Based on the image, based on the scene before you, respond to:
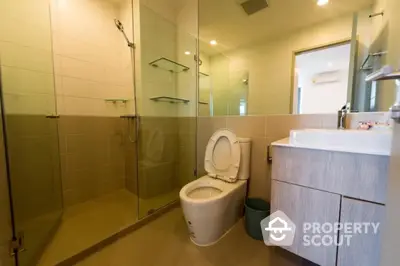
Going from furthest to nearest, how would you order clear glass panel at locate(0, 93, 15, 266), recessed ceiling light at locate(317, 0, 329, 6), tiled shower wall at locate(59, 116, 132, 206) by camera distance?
tiled shower wall at locate(59, 116, 132, 206) → recessed ceiling light at locate(317, 0, 329, 6) → clear glass panel at locate(0, 93, 15, 266)

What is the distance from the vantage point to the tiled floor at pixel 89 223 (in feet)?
4.33

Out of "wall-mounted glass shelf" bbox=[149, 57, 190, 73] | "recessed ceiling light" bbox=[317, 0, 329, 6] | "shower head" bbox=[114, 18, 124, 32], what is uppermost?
"shower head" bbox=[114, 18, 124, 32]

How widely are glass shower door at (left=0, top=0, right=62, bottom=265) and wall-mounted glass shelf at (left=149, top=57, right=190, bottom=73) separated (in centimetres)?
101

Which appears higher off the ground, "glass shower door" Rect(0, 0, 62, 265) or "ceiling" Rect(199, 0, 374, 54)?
"ceiling" Rect(199, 0, 374, 54)

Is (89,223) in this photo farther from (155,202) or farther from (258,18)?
(258,18)

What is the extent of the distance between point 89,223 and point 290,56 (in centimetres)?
240

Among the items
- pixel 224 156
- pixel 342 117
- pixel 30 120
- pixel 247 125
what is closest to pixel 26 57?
pixel 30 120

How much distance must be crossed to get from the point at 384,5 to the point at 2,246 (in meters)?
2.93

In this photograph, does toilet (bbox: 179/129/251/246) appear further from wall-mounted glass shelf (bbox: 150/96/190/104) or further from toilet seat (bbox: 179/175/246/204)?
wall-mounted glass shelf (bbox: 150/96/190/104)

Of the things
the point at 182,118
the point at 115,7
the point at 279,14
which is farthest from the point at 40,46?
the point at 279,14

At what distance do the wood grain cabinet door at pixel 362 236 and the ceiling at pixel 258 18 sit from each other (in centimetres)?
137

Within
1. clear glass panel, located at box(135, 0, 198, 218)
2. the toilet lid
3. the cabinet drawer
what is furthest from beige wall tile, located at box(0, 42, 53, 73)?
the cabinet drawer

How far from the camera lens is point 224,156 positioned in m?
1.78

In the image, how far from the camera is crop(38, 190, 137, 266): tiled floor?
1.32 m
